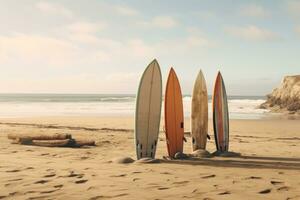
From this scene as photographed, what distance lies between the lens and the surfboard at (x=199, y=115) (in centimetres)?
874

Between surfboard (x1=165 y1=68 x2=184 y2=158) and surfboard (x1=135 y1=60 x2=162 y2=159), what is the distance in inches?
10.4

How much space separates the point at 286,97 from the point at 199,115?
27370mm

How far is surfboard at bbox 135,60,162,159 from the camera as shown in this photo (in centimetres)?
770

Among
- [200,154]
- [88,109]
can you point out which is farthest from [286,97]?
[200,154]

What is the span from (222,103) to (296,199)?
525cm

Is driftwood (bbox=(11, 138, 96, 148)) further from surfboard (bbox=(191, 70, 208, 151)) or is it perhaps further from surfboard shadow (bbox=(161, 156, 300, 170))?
surfboard shadow (bbox=(161, 156, 300, 170))

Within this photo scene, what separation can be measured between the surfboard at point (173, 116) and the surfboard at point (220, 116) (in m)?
1.17

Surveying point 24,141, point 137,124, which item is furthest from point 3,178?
point 24,141

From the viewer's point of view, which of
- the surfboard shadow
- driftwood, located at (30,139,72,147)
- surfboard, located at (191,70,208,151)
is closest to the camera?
the surfboard shadow

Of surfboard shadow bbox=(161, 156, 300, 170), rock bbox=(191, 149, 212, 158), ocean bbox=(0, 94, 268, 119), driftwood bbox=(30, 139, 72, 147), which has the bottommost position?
surfboard shadow bbox=(161, 156, 300, 170)

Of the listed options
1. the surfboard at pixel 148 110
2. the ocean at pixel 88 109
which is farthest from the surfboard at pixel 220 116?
the ocean at pixel 88 109

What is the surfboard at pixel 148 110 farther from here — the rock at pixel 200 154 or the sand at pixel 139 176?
the rock at pixel 200 154

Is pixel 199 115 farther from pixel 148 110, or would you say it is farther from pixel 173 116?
pixel 148 110

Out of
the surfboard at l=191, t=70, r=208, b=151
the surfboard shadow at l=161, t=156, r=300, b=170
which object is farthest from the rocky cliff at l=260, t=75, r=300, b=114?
the surfboard shadow at l=161, t=156, r=300, b=170
